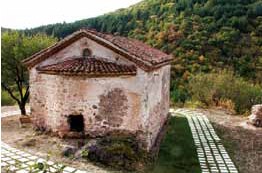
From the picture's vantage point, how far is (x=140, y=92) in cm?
1338

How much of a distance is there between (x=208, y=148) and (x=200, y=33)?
24.7 metres

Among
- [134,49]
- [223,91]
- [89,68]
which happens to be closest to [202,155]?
[134,49]

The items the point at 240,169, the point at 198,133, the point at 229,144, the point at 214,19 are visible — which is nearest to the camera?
the point at 240,169

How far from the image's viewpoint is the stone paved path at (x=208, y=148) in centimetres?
1309

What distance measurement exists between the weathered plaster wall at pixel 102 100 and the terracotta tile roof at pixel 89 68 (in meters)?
0.21

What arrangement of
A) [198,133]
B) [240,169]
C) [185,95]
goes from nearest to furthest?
[240,169]
[198,133]
[185,95]

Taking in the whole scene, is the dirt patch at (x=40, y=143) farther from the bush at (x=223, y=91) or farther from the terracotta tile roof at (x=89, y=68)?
the bush at (x=223, y=91)

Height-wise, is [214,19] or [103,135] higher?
[214,19]

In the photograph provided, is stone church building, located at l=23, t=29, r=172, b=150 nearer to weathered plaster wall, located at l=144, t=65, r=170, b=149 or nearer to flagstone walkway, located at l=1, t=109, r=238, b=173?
weathered plaster wall, located at l=144, t=65, r=170, b=149

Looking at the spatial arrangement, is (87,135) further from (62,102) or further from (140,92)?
(140,92)

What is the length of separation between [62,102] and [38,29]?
3770 cm

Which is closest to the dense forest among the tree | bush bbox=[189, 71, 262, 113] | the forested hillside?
the forested hillside

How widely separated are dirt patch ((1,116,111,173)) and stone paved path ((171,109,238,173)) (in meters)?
4.46

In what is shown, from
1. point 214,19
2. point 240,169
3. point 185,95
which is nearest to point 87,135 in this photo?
point 240,169
